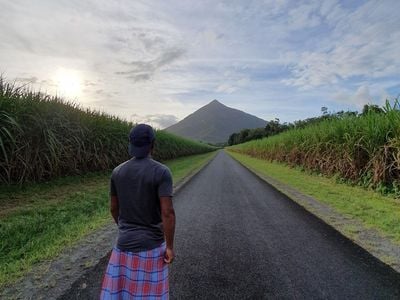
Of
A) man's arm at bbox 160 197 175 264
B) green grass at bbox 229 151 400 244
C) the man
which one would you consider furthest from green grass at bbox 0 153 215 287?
green grass at bbox 229 151 400 244

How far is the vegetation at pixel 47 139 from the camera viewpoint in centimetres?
827

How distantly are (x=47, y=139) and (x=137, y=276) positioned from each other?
25.1 feet

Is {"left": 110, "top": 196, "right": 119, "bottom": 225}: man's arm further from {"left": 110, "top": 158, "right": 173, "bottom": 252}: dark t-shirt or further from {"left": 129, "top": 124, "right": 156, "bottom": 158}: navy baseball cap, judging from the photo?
{"left": 129, "top": 124, "right": 156, "bottom": 158}: navy baseball cap

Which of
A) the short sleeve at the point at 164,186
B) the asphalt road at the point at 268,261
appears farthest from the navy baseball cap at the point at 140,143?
the asphalt road at the point at 268,261

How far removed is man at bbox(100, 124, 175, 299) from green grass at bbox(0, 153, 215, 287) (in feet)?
6.13

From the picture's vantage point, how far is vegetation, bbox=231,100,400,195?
10.5 meters

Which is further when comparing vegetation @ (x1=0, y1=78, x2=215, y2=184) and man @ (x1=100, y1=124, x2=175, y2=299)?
vegetation @ (x1=0, y1=78, x2=215, y2=184)

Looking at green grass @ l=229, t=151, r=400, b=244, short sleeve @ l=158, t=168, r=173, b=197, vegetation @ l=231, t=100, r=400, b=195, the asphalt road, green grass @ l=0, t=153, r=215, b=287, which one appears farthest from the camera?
vegetation @ l=231, t=100, r=400, b=195

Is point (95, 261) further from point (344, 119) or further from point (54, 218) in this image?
point (344, 119)

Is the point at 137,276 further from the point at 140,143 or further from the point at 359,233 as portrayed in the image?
the point at 359,233

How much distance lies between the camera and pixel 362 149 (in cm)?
1223

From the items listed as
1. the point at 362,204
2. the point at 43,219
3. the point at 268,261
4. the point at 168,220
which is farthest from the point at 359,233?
the point at 43,219

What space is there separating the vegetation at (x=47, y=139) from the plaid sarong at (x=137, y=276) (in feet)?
18.5

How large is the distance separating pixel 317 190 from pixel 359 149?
83.5 inches
